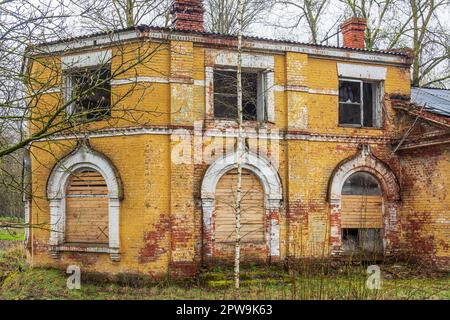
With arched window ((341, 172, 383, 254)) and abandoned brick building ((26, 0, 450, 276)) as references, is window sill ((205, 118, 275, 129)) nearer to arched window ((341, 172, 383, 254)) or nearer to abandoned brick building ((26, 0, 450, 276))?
abandoned brick building ((26, 0, 450, 276))

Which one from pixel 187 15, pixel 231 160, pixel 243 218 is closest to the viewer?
pixel 231 160

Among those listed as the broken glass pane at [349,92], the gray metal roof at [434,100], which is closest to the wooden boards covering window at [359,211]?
the broken glass pane at [349,92]

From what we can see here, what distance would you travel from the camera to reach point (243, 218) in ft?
48.1

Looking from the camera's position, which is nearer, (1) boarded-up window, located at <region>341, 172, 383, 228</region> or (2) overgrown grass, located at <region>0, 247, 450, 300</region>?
(2) overgrown grass, located at <region>0, 247, 450, 300</region>

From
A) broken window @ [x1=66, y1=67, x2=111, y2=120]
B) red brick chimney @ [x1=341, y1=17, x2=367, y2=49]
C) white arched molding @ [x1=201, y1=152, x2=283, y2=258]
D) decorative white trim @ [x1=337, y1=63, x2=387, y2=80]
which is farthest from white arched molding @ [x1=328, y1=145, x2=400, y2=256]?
broken window @ [x1=66, y1=67, x2=111, y2=120]

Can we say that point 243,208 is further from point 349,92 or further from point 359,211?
point 349,92

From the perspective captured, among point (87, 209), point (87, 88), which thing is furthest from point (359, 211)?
point (87, 88)

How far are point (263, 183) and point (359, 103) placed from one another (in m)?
4.02

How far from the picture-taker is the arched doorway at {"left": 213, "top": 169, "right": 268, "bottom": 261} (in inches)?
566

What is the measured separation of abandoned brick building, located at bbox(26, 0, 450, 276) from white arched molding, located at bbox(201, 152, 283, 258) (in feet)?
0.12

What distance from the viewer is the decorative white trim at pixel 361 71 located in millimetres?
16000

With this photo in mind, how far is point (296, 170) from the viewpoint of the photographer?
1506 cm

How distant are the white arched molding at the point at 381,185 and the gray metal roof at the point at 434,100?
2.13m

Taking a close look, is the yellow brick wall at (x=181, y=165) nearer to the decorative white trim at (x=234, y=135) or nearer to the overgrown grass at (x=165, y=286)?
the decorative white trim at (x=234, y=135)
